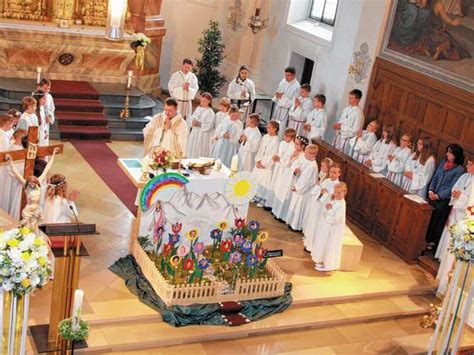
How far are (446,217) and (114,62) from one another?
8.87 meters

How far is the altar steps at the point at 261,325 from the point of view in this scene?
10477 mm

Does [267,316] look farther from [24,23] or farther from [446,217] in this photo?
[24,23]

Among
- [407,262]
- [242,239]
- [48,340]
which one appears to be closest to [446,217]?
[407,262]

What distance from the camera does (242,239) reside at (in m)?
11.9

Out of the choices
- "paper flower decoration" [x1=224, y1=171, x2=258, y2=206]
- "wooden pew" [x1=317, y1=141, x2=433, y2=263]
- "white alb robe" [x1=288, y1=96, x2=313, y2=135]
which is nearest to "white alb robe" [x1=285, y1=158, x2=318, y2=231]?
"wooden pew" [x1=317, y1=141, x2=433, y2=263]

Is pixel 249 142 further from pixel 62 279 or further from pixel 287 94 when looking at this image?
pixel 62 279

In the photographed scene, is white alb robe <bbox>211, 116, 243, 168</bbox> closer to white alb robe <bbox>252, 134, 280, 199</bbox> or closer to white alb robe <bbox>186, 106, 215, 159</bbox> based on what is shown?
white alb robe <bbox>186, 106, 215, 159</bbox>

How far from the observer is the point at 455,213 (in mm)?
13188

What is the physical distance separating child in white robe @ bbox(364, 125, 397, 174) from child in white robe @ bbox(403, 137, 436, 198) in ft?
1.90

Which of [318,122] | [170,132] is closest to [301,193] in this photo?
[170,132]

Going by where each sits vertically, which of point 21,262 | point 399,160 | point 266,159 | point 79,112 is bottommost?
point 79,112

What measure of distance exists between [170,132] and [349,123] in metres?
4.11

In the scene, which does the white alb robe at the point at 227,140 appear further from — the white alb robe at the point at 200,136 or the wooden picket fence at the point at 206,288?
the wooden picket fence at the point at 206,288

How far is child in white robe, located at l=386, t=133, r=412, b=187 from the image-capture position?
14.7m
